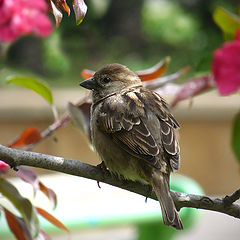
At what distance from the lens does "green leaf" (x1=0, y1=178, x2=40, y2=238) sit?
1.87 m

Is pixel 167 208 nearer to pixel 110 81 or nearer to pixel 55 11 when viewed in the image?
pixel 55 11

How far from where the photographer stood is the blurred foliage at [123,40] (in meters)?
9.05

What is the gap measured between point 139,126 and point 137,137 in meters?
0.07

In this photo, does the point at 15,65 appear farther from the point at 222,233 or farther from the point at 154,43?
the point at 222,233

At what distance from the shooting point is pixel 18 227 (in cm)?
194

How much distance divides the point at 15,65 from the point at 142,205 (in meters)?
5.83

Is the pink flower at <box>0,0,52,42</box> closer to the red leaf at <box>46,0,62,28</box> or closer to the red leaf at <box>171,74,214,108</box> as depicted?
the red leaf at <box>46,0,62,28</box>

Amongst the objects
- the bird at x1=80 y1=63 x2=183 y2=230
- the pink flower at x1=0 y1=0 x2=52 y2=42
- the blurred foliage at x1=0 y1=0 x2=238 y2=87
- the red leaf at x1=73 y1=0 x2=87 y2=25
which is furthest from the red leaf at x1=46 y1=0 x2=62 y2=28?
the blurred foliage at x1=0 y1=0 x2=238 y2=87

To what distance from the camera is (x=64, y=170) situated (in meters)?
1.83

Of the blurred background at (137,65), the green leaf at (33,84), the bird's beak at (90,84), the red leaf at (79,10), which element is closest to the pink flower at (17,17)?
the green leaf at (33,84)

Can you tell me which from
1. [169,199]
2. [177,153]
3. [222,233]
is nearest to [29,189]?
[177,153]

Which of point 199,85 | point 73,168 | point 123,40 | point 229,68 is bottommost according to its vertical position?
point 73,168

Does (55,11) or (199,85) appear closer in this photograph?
(55,11)

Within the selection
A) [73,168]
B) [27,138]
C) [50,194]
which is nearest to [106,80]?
[27,138]
